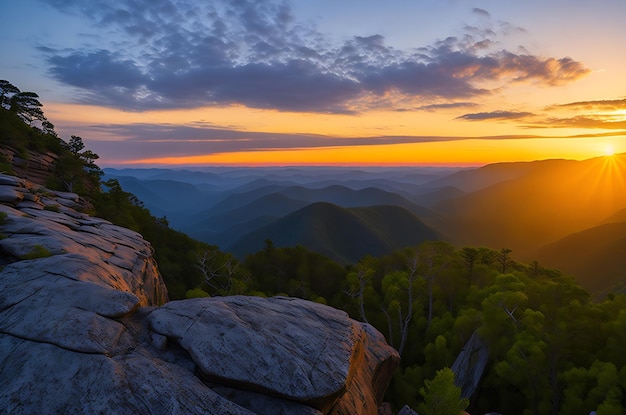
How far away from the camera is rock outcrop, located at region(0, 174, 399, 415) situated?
1024cm

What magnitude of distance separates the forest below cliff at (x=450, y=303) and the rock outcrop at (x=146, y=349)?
25.6m

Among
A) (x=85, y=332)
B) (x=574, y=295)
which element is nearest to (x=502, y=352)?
(x=574, y=295)

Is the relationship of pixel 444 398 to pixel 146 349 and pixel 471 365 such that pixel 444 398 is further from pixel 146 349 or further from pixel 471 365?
pixel 146 349

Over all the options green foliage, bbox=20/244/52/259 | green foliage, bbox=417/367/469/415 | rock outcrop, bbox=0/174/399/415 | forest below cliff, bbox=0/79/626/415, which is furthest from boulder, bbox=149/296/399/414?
forest below cliff, bbox=0/79/626/415

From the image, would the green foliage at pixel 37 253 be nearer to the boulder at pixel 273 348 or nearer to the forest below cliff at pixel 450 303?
the boulder at pixel 273 348

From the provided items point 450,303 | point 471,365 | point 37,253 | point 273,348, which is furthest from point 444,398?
point 450,303

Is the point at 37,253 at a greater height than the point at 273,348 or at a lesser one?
greater

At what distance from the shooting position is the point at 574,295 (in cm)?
4222

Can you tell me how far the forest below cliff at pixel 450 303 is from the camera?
34.6 m

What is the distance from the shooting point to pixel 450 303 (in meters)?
58.6

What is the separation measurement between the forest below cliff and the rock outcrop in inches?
1007

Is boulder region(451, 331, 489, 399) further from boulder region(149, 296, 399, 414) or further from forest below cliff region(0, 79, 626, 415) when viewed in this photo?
boulder region(149, 296, 399, 414)

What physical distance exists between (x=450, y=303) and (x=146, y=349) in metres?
57.9

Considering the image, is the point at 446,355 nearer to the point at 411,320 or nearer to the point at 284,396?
the point at 411,320
